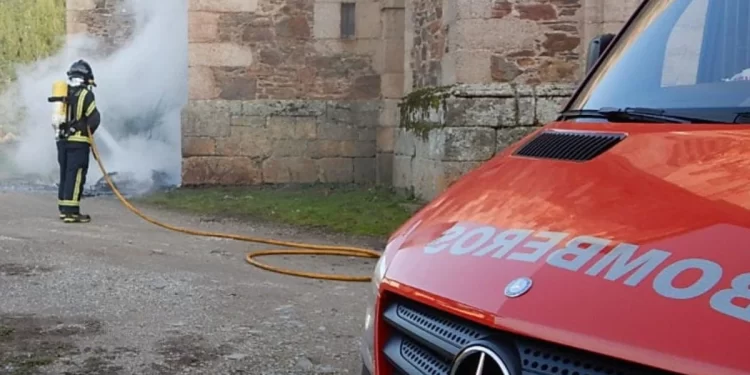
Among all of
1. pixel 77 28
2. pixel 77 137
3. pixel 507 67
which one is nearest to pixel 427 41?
pixel 507 67

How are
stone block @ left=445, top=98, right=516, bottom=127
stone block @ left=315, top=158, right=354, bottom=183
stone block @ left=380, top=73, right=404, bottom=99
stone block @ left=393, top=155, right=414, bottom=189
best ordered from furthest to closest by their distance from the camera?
stone block @ left=315, top=158, right=354, bottom=183 < stone block @ left=380, top=73, right=404, bottom=99 < stone block @ left=393, top=155, right=414, bottom=189 < stone block @ left=445, top=98, right=516, bottom=127

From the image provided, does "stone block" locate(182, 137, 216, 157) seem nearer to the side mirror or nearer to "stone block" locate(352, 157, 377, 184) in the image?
"stone block" locate(352, 157, 377, 184)

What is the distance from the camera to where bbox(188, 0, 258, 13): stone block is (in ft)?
47.9

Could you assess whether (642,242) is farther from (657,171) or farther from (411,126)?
(411,126)

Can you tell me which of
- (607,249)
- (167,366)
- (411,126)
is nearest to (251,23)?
(411,126)

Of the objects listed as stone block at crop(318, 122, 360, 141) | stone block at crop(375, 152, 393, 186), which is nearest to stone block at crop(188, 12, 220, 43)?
stone block at crop(318, 122, 360, 141)

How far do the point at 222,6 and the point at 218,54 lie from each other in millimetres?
709

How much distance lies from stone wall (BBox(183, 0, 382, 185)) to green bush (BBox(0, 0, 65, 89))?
16.8 m

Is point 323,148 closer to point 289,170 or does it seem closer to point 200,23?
point 289,170

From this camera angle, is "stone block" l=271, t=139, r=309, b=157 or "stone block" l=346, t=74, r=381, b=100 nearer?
"stone block" l=346, t=74, r=381, b=100

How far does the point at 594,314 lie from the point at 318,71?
13.2m

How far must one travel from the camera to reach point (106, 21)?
821 inches

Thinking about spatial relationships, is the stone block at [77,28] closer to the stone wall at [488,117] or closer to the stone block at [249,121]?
the stone block at [249,121]

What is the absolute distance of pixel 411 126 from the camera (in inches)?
467
